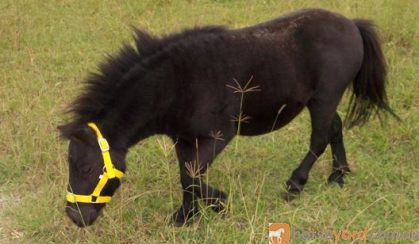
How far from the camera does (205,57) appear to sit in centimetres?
343

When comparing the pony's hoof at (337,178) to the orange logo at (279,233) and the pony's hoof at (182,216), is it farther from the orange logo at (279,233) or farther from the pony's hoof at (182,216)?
the pony's hoof at (182,216)

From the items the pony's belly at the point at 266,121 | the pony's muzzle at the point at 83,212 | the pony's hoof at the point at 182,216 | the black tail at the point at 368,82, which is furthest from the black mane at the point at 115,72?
the black tail at the point at 368,82

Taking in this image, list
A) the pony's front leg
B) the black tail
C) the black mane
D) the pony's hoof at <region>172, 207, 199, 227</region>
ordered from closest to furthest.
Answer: the black mane < the pony's front leg < the pony's hoof at <region>172, 207, 199, 227</region> < the black tail

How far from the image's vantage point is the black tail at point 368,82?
4.11 m

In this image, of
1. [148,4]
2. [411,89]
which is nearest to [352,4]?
[411,89]

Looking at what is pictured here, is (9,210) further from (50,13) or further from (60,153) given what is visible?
(50,13)

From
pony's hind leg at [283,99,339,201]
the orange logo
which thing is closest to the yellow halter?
the orange logo

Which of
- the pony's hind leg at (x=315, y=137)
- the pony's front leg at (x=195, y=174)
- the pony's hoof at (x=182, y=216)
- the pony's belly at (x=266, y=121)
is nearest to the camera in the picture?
the pony's front leg at (x=195, y=174)

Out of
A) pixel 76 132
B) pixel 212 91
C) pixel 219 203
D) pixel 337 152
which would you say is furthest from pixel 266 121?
pixel 76 132

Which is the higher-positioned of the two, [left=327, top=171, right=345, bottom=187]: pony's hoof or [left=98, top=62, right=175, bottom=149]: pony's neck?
[left=98, top=62, right=175, bottom=149]: pony's neck

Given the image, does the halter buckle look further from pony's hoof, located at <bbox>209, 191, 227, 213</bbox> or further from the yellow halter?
pony's hoof, located at <bbox>209, 191, 227, 213</bbox>

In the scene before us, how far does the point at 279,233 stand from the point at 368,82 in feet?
5.56

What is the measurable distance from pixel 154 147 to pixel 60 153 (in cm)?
83

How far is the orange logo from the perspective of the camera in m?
3.08
